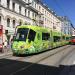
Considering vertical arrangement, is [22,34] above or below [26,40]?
above

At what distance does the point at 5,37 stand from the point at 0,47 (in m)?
15.8

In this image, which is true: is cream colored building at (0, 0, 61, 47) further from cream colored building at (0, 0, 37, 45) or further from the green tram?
the green tram

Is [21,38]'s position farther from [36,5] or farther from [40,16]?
[40,16]

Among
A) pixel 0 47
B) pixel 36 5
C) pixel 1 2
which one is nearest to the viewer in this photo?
pixel 0 47

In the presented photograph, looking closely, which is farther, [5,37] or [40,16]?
[40,16]

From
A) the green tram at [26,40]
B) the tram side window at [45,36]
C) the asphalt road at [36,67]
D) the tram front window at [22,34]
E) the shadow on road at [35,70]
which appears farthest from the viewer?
the tram side window at [45,36]

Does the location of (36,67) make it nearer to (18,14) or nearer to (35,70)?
(35,70)

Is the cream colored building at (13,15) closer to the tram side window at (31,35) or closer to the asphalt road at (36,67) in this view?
the tram side window at (31,35)

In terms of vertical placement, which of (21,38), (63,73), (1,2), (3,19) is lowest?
(63,73)

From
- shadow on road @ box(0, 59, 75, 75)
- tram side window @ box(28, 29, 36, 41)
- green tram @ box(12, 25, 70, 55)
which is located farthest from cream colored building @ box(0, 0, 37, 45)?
shadow on road @ box(0, 59, 75, 75)

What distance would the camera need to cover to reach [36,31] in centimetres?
2572

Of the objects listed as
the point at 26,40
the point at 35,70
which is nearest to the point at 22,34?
the point at 26,40

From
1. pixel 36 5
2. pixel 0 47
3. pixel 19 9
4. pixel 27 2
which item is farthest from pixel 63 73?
pixel 36 5

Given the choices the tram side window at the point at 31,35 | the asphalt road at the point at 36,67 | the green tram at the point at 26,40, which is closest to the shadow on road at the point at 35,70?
the asphalt road at the point at 36,67
